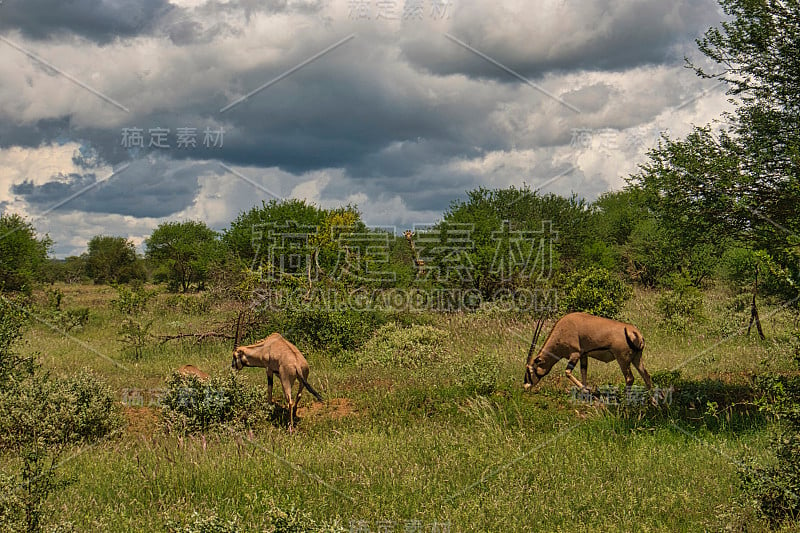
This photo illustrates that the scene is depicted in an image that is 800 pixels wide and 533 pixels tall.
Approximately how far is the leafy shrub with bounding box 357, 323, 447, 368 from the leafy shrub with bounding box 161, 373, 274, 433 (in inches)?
199

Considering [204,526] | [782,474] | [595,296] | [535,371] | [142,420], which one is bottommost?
[142,420]

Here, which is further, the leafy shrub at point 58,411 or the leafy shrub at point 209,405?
the leafy shrub at point 209,405

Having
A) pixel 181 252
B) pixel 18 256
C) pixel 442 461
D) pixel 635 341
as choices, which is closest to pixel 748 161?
pixel 635 341

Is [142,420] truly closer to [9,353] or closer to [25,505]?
[9,353]

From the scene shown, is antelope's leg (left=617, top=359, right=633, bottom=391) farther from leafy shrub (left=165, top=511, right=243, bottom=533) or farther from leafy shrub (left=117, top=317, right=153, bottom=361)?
leafy shrub (left=117, top=317, right=153, bottom=361)

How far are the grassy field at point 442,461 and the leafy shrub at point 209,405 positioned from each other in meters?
0.36

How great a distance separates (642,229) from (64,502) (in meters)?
45.2

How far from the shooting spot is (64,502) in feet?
20.8

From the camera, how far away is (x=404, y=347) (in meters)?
16.0

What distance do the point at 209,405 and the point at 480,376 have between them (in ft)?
17.0

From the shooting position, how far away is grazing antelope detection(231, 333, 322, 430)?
10397mm

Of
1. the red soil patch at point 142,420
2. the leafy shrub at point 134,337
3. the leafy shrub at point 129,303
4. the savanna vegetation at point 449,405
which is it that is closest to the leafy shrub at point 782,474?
the savanna vegetation at point 449,405

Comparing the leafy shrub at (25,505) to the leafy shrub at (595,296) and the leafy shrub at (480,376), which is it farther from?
the leafy shrub at (595,296)

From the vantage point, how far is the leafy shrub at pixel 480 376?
1139cm
